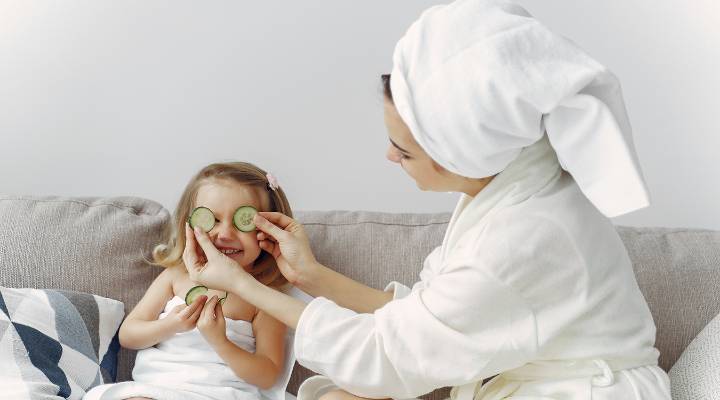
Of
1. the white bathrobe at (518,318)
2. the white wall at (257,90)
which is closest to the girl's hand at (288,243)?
the white bathrobe at (518,318)

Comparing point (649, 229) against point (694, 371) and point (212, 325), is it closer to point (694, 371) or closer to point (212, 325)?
point (694, 371)

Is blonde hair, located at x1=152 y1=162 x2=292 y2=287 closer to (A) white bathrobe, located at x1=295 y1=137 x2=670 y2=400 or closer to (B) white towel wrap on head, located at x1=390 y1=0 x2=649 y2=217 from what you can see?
(A) white bathrobe, located at x1=295 y1=137 x2=670 y2=400

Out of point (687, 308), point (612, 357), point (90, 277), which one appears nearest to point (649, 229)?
point (687, 308)

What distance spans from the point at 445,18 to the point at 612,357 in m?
0.72

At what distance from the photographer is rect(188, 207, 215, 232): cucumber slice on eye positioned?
6.93 ft

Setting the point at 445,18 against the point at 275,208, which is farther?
the point at 275,208

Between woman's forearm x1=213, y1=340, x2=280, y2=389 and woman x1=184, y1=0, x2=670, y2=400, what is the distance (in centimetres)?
22

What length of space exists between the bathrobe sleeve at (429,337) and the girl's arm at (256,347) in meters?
0.29

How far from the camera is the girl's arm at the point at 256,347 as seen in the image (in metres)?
2.01

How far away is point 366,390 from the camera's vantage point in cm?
178

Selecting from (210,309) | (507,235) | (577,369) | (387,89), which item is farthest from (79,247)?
(577,369)

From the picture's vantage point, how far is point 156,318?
2242mm

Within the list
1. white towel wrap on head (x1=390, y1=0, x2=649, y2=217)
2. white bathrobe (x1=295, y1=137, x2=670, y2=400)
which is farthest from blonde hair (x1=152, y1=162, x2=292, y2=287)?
white towel wrap on head (x1=390, y1=0, x2=649, y2=217)

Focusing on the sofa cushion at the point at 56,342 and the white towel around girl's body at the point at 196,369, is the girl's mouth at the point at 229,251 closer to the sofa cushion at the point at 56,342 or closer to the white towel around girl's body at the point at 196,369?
the white towel around girl's body at the point at 196,369
